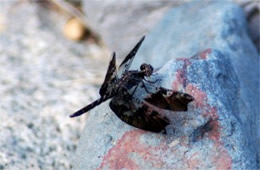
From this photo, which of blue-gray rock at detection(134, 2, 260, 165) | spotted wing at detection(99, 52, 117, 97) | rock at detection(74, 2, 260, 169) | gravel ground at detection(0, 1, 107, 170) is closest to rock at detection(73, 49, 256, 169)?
rock at detection(74, 2, 260, 169)

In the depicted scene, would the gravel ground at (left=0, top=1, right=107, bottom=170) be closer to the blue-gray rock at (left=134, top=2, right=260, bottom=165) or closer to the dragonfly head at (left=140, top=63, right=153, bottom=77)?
the blue-gray rock at (left=134, top=2, right=260, bottom=165)

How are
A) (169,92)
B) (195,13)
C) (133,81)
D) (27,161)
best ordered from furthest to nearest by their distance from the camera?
(195,13)
(27,161)
(133,81)
(169,92)

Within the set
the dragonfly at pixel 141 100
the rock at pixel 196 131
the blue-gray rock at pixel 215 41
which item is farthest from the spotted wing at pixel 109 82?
the blue-gray rock at pixel 215 41

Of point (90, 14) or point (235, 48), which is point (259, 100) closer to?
point (235, 48)

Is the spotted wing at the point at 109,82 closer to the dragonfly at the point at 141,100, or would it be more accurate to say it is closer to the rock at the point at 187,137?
the dragonfly at the point at 141,100

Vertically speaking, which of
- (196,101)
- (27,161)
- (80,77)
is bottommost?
(27,161)

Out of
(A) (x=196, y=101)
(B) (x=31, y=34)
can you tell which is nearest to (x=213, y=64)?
(A) (x=196, y=101)

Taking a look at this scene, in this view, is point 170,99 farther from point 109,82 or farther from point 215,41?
point 215,41
